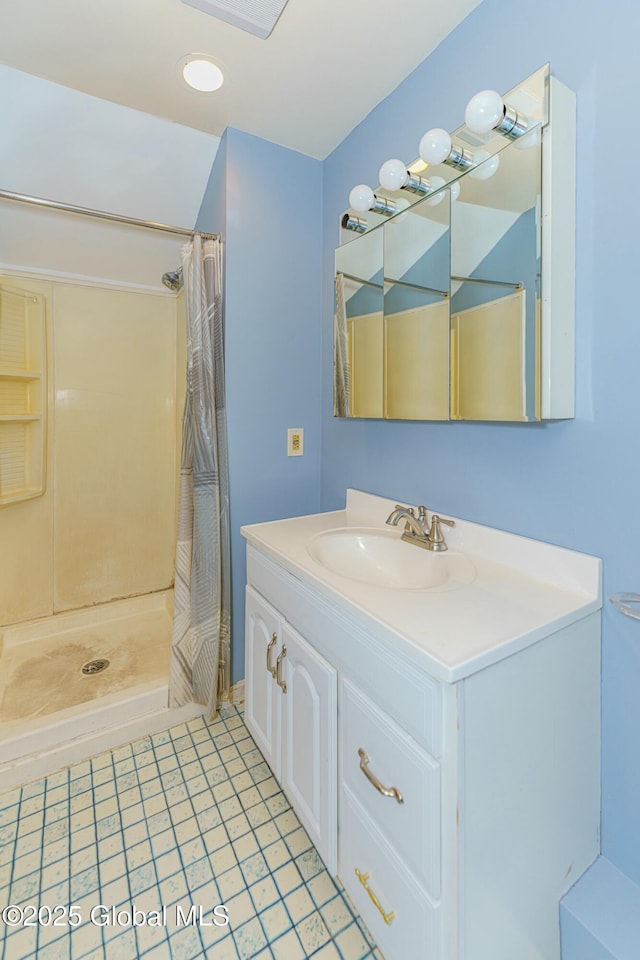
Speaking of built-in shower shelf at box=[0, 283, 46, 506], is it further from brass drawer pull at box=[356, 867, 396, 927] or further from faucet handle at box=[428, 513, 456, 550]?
brass drawer pull at box=[356, 867, 396, 927]

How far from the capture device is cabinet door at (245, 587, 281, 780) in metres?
1.29

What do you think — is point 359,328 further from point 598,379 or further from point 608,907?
point 608,907

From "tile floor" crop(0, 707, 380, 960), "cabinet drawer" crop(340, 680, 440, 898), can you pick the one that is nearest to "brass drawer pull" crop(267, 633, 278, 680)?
"cabinet drawer" crop(340, 680, 440, 898)

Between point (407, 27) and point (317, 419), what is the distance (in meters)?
1.27

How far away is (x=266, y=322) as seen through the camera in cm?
176

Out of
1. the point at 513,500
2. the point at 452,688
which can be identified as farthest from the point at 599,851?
the point at 513,500

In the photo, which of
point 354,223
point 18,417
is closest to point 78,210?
point 354,223

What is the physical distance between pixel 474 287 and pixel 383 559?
2.70ft

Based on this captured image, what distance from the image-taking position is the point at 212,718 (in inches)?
68.1

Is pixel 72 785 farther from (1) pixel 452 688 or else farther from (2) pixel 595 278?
(2) pixel 595 278

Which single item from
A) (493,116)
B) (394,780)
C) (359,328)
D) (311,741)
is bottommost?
(311,741)

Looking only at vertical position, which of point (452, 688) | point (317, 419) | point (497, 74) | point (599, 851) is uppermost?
point (497, 74)

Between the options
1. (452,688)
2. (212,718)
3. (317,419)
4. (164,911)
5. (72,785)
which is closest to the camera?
(452,688)

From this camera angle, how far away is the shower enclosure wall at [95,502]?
2.10 metres
